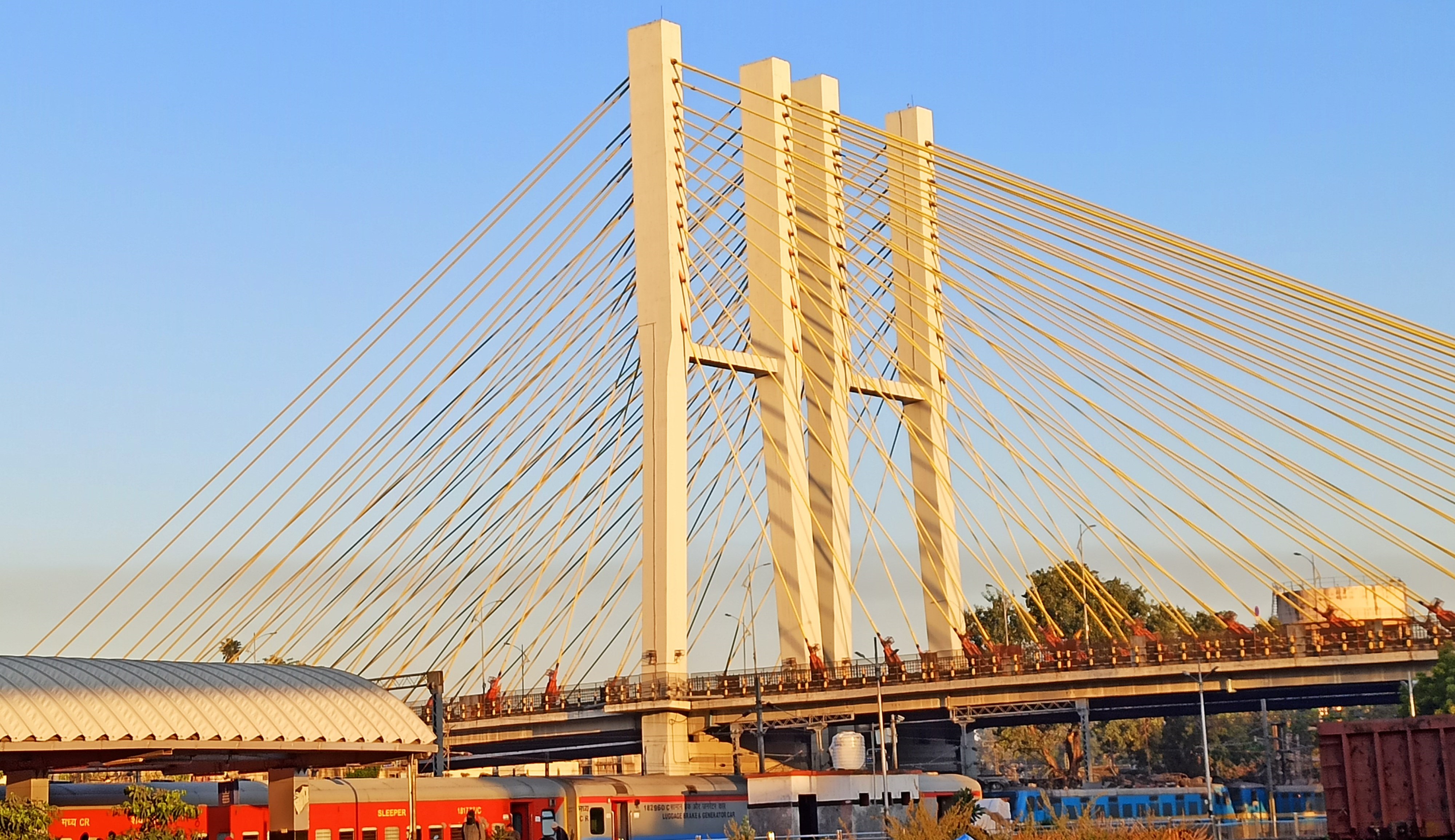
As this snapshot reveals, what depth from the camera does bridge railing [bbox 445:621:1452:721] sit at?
68.1m

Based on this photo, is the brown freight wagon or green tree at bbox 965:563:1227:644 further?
green tree at bbox 965:563:1227:644

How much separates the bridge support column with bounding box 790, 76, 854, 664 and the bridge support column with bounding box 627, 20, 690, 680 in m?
5.61

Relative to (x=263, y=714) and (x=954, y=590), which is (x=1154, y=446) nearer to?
(x=954, y=590)

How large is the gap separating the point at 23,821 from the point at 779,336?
38.8 meters

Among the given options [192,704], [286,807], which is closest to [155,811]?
[192,704]

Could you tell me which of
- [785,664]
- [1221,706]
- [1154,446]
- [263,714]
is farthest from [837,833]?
[1221,706]

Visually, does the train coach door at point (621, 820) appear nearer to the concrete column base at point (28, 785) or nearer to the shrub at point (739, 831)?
the shrub at point (739, 831)

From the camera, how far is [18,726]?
37.3m

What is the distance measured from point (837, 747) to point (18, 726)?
31215 millimetres

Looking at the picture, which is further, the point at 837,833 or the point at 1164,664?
the point at 1164,664

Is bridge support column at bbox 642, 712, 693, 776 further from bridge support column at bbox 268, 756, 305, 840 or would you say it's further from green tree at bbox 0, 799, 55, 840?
green tree at bbox 0, 799, 55, 840

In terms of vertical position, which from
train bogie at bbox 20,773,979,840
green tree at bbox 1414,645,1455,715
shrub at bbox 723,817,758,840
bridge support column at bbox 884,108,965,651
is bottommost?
shrub at bbox 723,817,758,840

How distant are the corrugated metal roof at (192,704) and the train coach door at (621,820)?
9.19 meters

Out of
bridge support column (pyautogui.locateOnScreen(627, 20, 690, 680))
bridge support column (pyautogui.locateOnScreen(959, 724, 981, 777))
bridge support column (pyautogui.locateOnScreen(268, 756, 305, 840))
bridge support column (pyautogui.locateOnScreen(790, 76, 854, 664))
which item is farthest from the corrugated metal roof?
bridge support column (pyautogui.locateOnScreen(959, 724, 981, 777))
